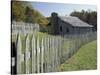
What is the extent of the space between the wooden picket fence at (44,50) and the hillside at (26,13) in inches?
5.6

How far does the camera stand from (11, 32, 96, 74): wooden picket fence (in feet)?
6.79

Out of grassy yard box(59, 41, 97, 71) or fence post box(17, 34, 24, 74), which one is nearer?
fence post box(17, 34, 24, 74)

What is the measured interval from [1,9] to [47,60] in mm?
685

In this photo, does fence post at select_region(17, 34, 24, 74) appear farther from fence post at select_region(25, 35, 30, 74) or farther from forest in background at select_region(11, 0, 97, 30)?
forest in background at select_region(11, 0, 97, 30)

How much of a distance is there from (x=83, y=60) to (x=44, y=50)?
0.46 m

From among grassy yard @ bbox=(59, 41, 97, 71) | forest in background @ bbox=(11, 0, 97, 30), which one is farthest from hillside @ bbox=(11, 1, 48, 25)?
grassy yard @ bbox=(59, 41, 97, 71)

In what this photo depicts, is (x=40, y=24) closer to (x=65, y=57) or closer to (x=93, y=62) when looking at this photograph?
(x=65, y=57)

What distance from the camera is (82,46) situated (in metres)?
2.30

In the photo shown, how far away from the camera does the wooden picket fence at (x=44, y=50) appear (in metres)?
2.07

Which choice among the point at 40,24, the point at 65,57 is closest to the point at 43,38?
the point at 40,24

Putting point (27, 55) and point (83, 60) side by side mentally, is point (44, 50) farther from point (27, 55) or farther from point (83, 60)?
point (83, 60)

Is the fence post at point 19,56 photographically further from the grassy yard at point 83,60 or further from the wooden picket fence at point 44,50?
the grassy yard at point 83,60

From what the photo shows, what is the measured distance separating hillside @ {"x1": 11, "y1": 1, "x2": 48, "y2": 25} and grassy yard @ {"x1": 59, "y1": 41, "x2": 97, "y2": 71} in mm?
494

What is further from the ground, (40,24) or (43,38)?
(40,24)
